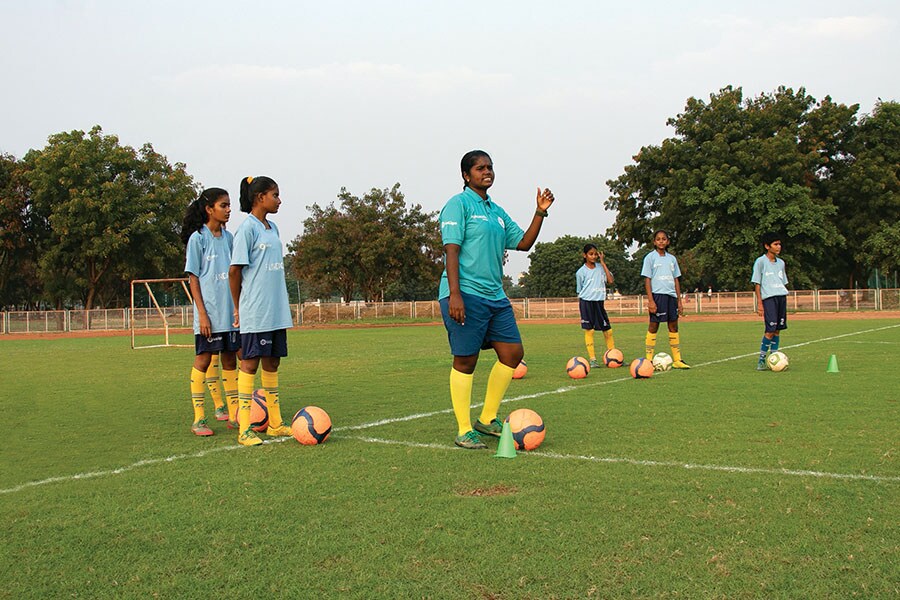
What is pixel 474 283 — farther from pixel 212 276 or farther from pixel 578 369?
pixel 578 369

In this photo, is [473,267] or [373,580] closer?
[373,580]

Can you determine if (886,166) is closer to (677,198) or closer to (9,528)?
(677,198)

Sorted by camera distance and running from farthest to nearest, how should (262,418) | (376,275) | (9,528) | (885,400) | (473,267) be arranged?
(376,275)
(885,400)
(262,418)
(473,267)
(9,528)

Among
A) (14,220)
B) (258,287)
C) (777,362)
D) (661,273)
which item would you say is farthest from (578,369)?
(14,220)

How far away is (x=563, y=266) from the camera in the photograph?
10581 centimetres

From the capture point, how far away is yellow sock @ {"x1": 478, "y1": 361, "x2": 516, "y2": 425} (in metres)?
6.38

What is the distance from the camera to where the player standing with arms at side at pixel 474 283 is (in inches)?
236

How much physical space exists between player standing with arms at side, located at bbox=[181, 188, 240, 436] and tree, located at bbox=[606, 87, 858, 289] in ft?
135

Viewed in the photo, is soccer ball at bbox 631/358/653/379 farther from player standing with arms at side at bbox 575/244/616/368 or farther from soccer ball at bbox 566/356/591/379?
player standing with arms at side at bbox 575/244/616/368

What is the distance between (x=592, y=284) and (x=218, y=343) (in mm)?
7906

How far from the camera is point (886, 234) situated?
45375 mm

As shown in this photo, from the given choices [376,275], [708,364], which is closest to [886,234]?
[376,275]

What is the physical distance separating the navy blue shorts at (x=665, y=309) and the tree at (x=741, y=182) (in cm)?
3424

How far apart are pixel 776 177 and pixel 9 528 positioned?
4704cm
